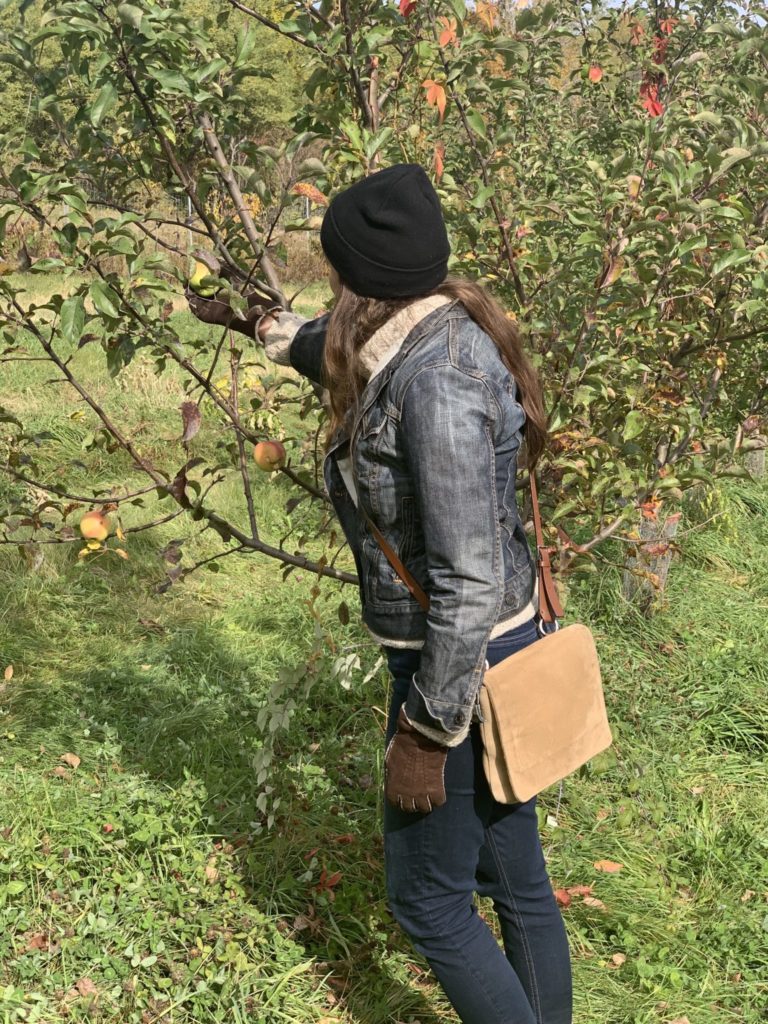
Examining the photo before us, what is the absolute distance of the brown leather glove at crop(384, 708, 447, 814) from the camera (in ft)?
5.29

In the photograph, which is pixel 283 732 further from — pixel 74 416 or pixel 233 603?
pixel 74 416

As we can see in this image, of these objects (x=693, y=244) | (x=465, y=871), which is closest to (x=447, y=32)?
(x=693, y=244)

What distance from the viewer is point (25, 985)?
7.45 feet

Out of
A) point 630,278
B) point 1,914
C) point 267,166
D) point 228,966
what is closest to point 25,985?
point 1,914

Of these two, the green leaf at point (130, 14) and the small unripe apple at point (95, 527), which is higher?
the green leaf at point (130, 14)

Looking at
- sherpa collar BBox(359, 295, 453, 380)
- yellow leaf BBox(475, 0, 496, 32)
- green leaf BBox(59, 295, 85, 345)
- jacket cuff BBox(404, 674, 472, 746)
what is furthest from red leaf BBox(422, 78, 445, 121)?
jacket cuff BBox(404, 674, 472, 746)

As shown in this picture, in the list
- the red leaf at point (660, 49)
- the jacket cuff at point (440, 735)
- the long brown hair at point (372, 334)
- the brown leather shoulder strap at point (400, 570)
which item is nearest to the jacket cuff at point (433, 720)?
the jacket cuff at point (440, 735)

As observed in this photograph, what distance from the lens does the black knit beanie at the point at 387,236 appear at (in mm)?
1497

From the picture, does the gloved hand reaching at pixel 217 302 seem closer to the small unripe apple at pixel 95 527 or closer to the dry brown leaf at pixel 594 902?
the small unripe apple at pixel 95 527

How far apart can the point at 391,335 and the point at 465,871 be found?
2.96ft

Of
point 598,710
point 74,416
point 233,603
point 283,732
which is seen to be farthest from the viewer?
point 233,603

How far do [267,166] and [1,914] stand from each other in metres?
1.80

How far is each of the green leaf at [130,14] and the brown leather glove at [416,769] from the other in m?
1.19

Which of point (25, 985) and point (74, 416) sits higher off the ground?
point (74, 416)
